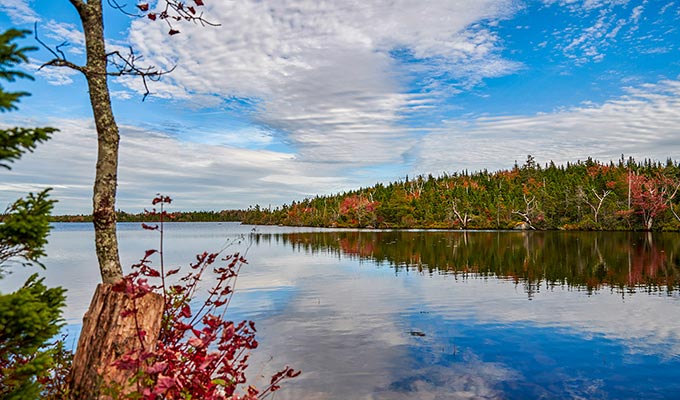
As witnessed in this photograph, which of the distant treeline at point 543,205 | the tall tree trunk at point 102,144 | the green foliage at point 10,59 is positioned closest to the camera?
the green foliage at point 10,59

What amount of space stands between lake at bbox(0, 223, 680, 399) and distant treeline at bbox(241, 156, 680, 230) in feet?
204

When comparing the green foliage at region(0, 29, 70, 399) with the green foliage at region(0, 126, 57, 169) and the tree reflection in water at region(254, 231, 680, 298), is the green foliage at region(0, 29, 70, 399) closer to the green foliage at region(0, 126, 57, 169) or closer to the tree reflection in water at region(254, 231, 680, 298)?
the green foliage at region(0, 126, 57, 169)

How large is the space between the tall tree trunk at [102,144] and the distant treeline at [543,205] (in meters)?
92.7

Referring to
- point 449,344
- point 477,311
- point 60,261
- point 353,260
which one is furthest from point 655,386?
point 60,261

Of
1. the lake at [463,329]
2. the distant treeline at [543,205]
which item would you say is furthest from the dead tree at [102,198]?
the distant treeline at [543,205]

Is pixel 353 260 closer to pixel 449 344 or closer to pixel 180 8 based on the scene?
pixel 449 344

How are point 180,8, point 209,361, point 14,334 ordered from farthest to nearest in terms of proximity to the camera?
point 180,8 → point 209,361 → point 14,334

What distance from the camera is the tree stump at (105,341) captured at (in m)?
4.72

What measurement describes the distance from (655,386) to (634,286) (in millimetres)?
15180

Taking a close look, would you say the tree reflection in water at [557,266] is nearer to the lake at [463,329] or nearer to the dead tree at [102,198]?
the lake at [463,329]

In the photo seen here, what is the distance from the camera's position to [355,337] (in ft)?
46.4

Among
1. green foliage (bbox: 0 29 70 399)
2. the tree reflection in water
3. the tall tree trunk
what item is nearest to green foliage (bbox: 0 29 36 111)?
green foliage (bbox: 0 29 70 399)

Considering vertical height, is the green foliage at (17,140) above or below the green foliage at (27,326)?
above

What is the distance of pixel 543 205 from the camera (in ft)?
317
